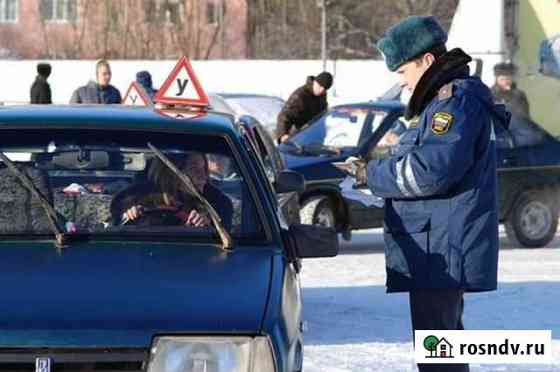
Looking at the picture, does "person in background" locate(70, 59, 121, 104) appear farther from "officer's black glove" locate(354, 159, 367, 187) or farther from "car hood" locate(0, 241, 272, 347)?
"car hood" locate(0, 241, 272, 347)

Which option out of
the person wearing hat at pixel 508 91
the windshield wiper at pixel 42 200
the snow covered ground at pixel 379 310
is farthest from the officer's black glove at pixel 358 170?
the person wearing hat at pixel 508 91

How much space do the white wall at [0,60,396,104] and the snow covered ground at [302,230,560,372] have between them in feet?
74.2

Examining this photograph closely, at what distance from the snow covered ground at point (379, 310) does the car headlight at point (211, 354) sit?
12.0ft

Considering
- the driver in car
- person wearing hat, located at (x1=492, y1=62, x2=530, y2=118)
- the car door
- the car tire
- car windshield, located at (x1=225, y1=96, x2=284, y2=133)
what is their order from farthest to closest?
car windshield, located at (x1=225, y1=96, x2=284, y2=133), person wearing hat, located at (x1=492, y1=62, x2=530, y2=118), the car tire, the car door, the driver in car

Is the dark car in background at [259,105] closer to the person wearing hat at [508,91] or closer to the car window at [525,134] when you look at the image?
the person wearing hat at [508,91]

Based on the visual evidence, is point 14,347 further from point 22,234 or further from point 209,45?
point 209,45

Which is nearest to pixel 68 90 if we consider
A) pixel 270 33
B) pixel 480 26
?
pixel 480 26

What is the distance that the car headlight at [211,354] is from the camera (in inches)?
212

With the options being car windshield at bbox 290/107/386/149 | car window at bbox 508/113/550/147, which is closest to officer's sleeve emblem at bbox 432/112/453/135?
car windshield at bbox 290/107/386/149

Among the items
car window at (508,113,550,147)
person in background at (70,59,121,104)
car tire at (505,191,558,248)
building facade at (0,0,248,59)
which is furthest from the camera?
building facade at (0,0,248,59)

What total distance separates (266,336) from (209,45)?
171 ft

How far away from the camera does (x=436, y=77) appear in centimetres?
637

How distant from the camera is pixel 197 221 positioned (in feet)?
21.7

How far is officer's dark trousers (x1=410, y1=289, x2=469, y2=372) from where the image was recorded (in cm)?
632
